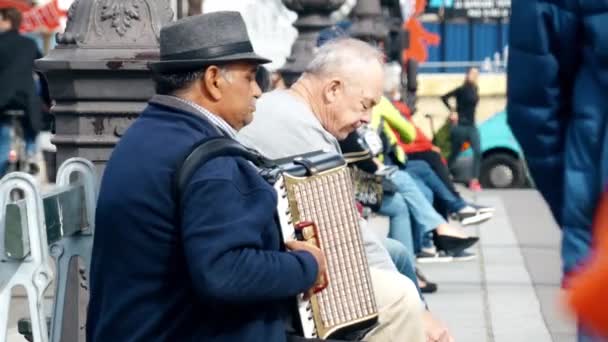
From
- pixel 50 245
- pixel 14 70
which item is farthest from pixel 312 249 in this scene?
pixel 14 70

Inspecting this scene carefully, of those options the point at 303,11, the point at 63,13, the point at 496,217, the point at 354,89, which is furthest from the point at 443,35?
the point at 354,89

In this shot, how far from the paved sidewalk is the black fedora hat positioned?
12.3ft

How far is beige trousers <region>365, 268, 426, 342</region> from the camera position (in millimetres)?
5551

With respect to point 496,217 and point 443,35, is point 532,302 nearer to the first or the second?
point 496,217

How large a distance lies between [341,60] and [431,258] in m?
6.49

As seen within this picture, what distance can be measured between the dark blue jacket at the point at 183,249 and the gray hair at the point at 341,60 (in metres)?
2.08

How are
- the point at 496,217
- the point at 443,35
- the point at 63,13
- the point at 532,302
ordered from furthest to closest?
the point at 443,35 → the point at 63,13 → the point at 496,217 → the point at 532,302

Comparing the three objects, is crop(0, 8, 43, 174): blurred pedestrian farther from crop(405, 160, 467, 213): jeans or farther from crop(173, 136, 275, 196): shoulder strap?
crop(173, 136, 275, 196): shoulder strap

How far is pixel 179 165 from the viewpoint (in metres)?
4.01

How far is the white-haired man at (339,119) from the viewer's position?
5578 millimetres

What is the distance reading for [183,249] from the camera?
13.1ft

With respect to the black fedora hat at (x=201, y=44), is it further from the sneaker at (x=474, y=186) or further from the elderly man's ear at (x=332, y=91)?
the sneaker at (x=474, y=186)

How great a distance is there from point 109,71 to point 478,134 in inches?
647

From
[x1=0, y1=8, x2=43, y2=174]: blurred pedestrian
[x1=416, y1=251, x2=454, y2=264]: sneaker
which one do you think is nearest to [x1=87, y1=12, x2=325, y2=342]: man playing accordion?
[x1=416, y1=251, x2=454, y2=264]: sneaker
